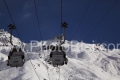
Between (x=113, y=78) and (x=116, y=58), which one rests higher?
(x=116, y=58)

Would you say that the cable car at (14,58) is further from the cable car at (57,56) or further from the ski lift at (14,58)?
the cable car at (57,56)

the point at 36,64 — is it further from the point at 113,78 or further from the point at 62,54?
the point at 62,54

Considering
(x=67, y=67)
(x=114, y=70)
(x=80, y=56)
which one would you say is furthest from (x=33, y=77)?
(x=80, y=56)

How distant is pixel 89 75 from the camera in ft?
302

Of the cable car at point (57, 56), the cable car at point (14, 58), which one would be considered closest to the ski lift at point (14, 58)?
the cable car at point (14, 58)

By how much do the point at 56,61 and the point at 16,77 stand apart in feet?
211

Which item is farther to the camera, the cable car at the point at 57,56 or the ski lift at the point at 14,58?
the ski lift at the point at 14,58

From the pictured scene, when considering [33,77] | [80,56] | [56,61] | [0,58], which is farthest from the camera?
[80,56]

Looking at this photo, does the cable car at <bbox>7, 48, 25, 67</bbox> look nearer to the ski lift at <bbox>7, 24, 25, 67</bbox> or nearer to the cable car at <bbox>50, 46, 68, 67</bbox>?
the ski lift at <bbox>7, 24, 25, 67</bbox>

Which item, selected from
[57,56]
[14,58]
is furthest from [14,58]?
[57,56]

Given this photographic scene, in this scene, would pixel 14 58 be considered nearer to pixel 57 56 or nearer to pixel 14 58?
pixel 14 58

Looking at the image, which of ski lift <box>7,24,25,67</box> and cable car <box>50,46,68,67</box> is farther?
ski lift <box>7,24,25,67</box>

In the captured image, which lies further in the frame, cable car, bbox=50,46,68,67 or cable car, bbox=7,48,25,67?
cable car, bbox=7,48,25,67

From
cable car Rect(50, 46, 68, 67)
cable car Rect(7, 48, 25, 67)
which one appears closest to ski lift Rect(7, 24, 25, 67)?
cable car Rect(7, 48, 25, 67)
